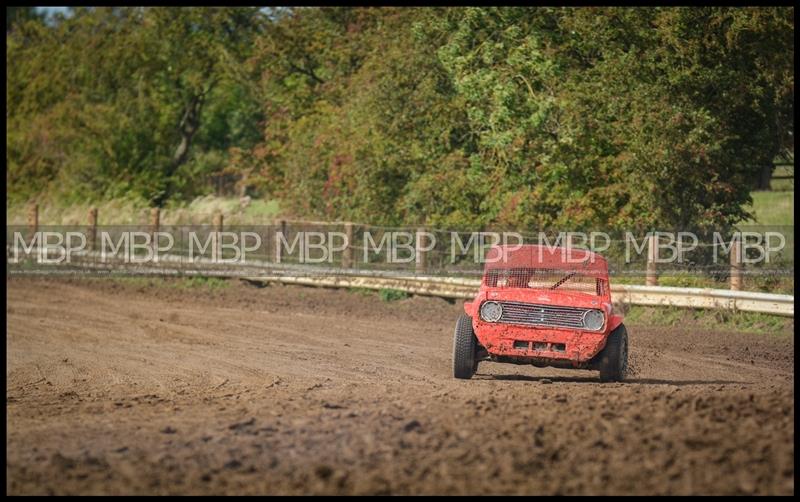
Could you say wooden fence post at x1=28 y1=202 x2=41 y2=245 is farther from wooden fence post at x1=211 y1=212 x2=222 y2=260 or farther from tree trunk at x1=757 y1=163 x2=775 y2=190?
tree trunk at x1=757 y1=163 x2=775 y2=190

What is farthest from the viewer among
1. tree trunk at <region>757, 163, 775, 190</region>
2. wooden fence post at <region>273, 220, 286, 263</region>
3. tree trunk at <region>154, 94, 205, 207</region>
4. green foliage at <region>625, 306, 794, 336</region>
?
tree trunk at <region>154, 94, 205, 207</region>

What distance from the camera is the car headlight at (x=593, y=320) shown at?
12297 mm

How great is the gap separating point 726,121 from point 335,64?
14973mm

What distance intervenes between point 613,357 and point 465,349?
1.73 meters

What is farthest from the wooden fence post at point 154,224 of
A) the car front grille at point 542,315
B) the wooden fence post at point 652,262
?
the car front grille at point 542,315

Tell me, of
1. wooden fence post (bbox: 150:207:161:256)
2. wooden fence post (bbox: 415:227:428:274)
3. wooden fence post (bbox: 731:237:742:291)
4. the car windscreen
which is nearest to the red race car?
the car windscreen

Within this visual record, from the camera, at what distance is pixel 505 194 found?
81.8 feet

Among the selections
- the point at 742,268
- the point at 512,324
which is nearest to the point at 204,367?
the point at 512,324

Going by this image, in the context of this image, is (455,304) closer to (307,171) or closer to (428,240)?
(428,240)

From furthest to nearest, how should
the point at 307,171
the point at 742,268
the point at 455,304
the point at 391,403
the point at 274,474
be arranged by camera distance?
the point at 307,171 < the point at 455,304 < the point at 742,268 < the point at 391,403 < the point at 274,474

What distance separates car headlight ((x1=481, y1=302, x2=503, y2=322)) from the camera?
12414 millimetres

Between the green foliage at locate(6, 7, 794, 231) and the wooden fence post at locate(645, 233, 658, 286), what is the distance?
74.0 inches

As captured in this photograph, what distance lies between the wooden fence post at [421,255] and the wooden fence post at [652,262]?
5.31 m

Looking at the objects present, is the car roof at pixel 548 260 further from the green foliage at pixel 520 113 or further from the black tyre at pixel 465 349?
the green foliage at pixel 520 113
